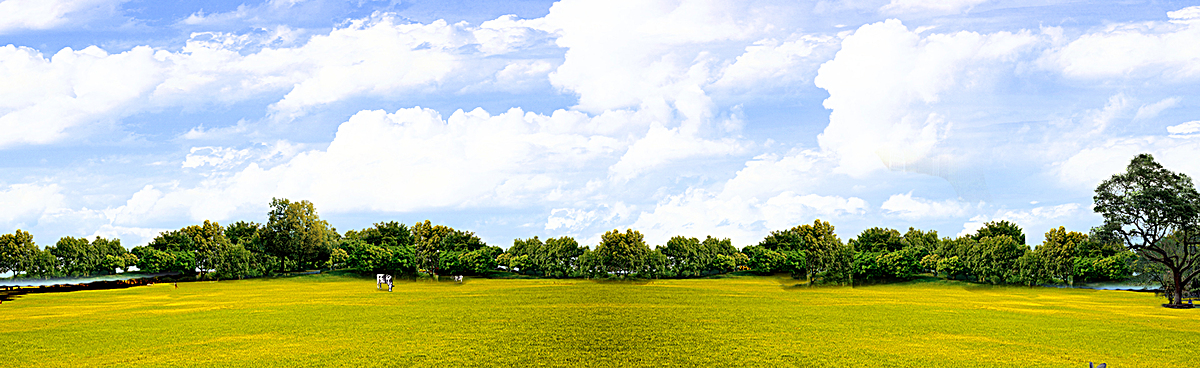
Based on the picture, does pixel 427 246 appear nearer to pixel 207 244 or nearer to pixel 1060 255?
pixel 207 244

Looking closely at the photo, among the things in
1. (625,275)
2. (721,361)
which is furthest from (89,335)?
(625,275)

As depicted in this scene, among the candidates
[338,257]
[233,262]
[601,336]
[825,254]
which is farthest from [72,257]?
[601,336]

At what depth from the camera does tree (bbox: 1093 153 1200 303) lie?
1510 inches

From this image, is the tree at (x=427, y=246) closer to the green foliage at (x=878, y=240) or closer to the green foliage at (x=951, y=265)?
the green foliage at (x=878, y=240)

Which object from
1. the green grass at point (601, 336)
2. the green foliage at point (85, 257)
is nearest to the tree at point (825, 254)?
the green grass at point (601, 336)

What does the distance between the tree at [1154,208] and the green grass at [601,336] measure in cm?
399

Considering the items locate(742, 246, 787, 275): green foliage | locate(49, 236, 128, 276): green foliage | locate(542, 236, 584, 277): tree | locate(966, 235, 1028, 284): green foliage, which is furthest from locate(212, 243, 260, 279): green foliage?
locate(966, 235, 1028, 284): green foliage

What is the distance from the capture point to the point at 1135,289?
217 feet

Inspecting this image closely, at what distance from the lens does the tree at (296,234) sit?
323 feet

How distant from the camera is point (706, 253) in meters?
80.9

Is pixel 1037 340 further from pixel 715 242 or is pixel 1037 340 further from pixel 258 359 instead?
pixel 715 242

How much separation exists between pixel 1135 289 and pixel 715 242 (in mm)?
39005

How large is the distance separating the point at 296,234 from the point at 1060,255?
8807 centimetres

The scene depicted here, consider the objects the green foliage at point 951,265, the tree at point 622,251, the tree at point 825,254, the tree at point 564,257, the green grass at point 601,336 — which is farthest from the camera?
the tree at point 564,257
